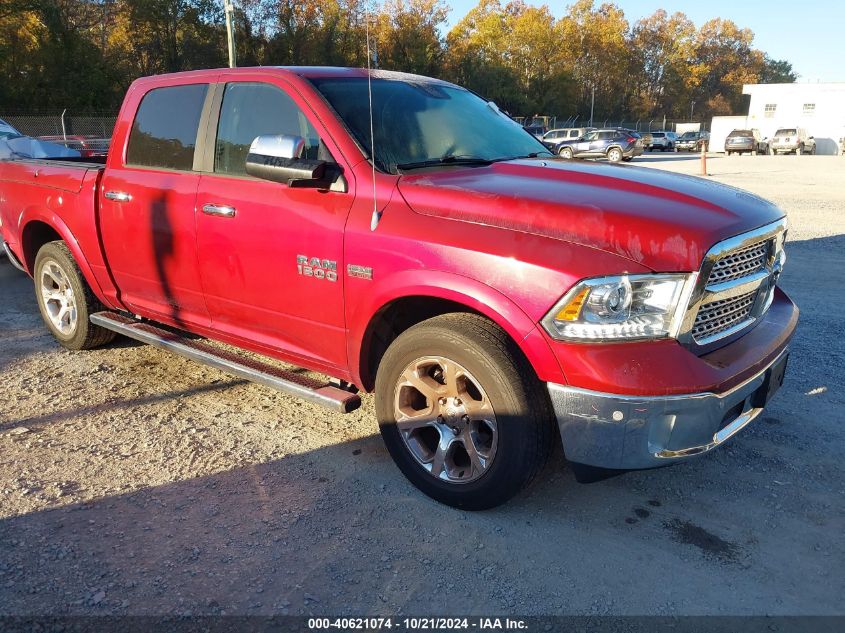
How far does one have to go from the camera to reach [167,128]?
4301mm

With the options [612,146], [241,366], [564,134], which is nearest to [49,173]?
[241,366]

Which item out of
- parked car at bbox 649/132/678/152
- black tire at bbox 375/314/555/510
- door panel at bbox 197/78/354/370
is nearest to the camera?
black tire at bbox 375/314/555/510

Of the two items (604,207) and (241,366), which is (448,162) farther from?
(241,366)

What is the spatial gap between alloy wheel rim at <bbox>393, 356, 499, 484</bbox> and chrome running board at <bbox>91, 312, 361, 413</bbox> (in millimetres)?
302

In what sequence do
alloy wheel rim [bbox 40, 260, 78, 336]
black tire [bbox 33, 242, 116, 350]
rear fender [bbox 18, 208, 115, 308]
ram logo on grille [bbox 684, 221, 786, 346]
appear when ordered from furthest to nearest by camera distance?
alloy wheel rim [bbox 40, 260, 78, 336] → black tire [bbox 33, 242, 116, 350] → rear fender [bbox 18, 208, 115, 308] → ram logo on grille [bbox 684, 221, 786, 346]

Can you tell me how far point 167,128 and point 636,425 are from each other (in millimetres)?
3444

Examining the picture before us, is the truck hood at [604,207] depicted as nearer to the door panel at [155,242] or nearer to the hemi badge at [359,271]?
the hemi badge at [359,271]

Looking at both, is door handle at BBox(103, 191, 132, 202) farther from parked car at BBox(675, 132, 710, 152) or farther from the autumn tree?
parked car at BBox(675, 132, 710, 152)

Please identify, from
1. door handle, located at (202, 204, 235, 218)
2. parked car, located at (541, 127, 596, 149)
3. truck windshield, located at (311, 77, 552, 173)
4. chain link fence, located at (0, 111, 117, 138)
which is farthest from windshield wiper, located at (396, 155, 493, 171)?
parked car, located at (541, 127, 596, 149)

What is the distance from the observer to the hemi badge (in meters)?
3.13

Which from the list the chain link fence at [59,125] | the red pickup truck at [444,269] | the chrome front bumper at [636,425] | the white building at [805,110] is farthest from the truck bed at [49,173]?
the white building at [805,110]

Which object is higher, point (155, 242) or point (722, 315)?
point (155, 242)

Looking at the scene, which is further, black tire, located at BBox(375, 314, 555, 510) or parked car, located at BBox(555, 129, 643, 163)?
parked car, located at BBox(555, 129, 643, 163)

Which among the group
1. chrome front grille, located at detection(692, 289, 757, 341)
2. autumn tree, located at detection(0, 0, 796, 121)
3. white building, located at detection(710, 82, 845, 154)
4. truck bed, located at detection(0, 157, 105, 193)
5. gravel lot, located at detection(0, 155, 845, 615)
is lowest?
gravel lot, located at detection(0, 155, 845, 615)
